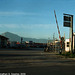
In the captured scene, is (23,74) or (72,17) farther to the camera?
(72,17)

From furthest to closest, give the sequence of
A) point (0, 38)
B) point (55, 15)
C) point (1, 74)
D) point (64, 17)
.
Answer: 1. point (0, 38)
2. point (55, 15)
3. point (64, 17)
4. point (1, 74)

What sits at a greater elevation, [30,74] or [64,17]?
[64,17]

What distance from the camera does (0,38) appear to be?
74500 millimetres

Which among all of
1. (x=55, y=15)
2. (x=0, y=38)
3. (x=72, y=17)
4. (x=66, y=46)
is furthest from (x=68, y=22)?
(x=0, y=38)

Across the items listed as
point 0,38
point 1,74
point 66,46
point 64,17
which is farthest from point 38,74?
point 0,38

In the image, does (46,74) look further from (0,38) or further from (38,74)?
(0,38)

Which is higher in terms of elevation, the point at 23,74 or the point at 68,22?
the point at 68,22

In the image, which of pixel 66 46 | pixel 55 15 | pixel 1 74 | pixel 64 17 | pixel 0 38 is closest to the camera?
pixel 1 74

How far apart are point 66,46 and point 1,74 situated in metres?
29.6

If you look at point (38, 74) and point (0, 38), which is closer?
point (38, 74)

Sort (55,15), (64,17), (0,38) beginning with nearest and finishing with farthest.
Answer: (64,17), (55,15), (0,38)

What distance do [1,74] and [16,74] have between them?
2.65 ft

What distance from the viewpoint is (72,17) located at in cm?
2292

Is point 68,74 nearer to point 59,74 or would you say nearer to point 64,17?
point 59,74
